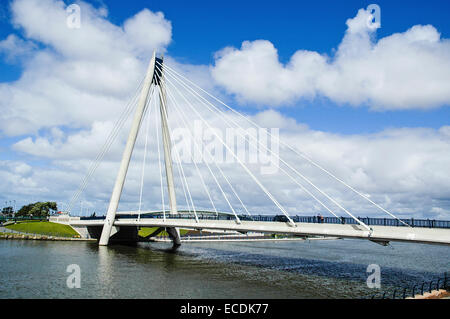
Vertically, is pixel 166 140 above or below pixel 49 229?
above

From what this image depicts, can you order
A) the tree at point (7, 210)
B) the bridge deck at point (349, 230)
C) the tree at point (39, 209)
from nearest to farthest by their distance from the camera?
the bridge deck at point (349, 230) → the tree at point (39, 209) → the tree at point (7, 210)

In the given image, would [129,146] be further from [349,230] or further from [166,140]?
[349,230]

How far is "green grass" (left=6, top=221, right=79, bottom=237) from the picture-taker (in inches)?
2467

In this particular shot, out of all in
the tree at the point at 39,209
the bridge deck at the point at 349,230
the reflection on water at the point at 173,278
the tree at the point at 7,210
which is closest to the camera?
the bridge deck at the point at 349,230

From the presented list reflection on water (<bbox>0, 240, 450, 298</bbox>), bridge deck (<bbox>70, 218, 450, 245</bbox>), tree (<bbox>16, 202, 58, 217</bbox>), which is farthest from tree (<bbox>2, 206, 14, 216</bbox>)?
bridge deck (<bbox>70, 218, 450, 245</bbox>)

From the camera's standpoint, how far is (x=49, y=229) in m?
66.4

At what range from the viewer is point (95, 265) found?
3356 centimetres

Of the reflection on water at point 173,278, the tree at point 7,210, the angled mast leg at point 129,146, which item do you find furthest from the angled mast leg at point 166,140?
the tree at point 7,210

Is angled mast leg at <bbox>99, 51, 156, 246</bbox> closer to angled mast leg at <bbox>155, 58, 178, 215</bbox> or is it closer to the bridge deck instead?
angled mast leg at <bbox>155, 58, 178, 215</bbox>

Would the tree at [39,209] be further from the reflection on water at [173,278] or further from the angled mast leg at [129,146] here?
the reflection on water at [173,278]

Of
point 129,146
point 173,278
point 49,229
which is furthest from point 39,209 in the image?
point 173,278

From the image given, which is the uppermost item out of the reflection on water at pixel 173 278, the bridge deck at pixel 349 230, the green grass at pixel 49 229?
the bridge deck at pixel 349 230

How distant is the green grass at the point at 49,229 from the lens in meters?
62.7
